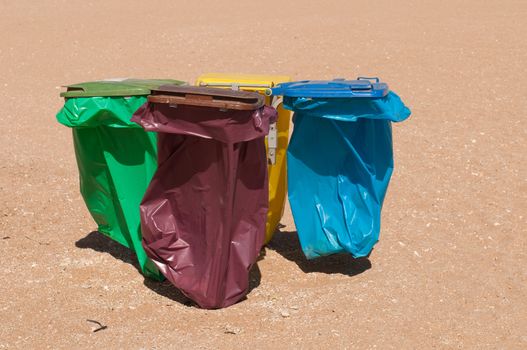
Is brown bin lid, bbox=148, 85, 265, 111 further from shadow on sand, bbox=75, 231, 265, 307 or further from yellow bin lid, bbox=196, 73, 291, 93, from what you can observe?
shadow on sand, bbox=75, 231, 265, 307

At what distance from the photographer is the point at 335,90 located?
445 centimetres

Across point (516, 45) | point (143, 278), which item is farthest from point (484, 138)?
point (143, 278)

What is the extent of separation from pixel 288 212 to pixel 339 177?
1.36 m

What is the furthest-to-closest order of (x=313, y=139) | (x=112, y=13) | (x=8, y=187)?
1. (x=112, y=13)
2. (x=8, y=187)
3. (x=313, y=139)

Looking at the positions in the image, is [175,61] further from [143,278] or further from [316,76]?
[143,278]

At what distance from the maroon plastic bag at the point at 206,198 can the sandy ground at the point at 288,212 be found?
0.20m

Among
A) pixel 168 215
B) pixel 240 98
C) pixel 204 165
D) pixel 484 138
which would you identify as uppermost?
pixel 240 98

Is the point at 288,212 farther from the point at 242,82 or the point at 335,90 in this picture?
the point at 335,90

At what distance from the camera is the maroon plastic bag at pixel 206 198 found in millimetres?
4043

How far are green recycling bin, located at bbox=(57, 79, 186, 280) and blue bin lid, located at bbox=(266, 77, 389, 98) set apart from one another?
723 millimetres

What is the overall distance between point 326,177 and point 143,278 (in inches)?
47.8

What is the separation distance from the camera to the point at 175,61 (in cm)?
1027

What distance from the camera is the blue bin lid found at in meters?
4.42

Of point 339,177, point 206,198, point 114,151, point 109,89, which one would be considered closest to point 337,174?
point 339,177
